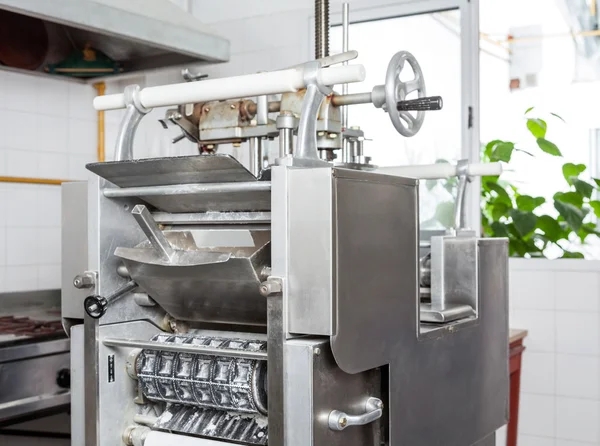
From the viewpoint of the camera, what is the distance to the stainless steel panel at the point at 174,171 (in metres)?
1.48

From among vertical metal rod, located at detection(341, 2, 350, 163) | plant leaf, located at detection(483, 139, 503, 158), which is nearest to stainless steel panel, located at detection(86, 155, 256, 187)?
vertical metal rod, located at detection(341, 2, 350, 163)

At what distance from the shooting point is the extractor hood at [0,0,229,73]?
2.35 meters

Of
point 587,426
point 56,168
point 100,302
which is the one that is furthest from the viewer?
point 56,168

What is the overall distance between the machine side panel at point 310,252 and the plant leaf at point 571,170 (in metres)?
2.55

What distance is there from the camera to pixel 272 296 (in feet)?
4.69

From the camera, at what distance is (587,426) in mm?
3396

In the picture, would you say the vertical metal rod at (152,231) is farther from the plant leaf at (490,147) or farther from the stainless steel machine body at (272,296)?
the plant leaf at (490,147)

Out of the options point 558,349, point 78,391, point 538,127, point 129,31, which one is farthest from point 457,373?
point 538,127

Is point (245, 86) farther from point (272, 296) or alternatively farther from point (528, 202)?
point (528, 202)

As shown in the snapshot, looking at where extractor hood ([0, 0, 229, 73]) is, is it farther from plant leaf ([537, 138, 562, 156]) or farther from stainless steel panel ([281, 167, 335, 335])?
plant leaf ([537, 138, 562, 156])

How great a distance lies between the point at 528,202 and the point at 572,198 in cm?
21

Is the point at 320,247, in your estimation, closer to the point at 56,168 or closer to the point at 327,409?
the point at 327,409

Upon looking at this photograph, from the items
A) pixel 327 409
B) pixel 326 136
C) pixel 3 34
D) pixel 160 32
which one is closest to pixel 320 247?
pixel 327 409

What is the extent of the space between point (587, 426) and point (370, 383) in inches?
87.5
